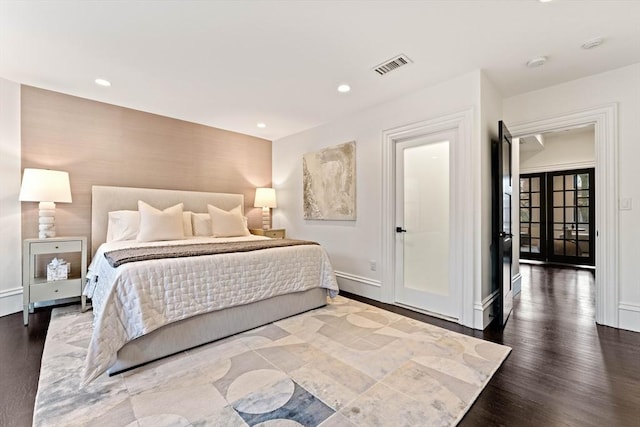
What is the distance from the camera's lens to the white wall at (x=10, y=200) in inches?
117

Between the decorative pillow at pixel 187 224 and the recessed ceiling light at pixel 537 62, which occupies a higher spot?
the recessed ceiling light at pixel 537 62

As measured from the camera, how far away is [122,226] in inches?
135

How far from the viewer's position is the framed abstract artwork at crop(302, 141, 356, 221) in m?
3.91

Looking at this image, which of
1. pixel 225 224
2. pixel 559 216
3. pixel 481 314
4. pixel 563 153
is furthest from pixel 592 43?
pixel 559 216

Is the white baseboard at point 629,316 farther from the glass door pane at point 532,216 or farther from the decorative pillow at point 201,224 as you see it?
the decorative pillow at point 201,224

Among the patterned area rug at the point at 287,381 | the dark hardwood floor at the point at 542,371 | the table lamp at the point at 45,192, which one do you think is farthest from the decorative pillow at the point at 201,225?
the dark hardwood floor at the point at 542,371

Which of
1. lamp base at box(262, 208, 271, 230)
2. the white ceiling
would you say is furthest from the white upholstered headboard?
the white ceiling

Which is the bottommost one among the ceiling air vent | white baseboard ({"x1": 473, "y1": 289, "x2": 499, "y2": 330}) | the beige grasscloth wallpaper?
white baseboard ({"x1": 473, "y1": 289, "x2": 499, "y2": 330})

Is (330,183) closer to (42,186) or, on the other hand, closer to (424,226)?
(424,226)

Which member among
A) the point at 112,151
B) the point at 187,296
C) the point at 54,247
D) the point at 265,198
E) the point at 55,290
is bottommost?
the point at 55,290

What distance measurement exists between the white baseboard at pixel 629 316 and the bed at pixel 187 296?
274 cm

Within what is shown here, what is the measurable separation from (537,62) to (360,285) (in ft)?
9.82

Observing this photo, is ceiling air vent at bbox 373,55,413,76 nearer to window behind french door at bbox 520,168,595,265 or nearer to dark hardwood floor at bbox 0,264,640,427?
dark hardwood floor at bbox 0,264,640,427

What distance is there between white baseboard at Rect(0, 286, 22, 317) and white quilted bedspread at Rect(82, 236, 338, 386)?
29.0 inches
